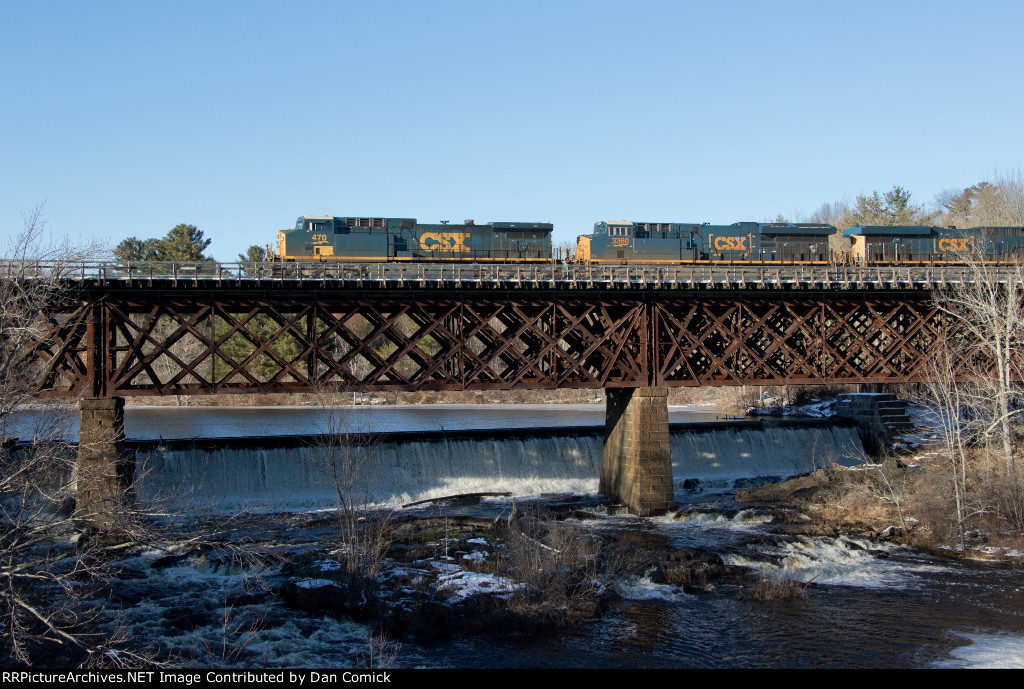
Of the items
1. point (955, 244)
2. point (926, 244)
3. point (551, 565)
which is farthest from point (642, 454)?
point (955, 244)

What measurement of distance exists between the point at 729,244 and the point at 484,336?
21.1 metres

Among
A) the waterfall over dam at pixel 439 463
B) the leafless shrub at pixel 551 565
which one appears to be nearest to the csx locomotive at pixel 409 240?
the waterfall over dam at pixel 439 463

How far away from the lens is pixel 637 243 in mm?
49750

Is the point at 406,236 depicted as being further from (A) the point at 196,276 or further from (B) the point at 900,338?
(B) the point at 900,338

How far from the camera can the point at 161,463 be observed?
38.2 m

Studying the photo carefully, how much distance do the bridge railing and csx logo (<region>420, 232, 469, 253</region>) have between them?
8199 mm

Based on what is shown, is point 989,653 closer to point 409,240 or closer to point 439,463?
point 439,463

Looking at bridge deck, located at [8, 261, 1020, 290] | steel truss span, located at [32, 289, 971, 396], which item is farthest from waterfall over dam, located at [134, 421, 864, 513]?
bridge deck, located at [8, 261, 1020, 290]

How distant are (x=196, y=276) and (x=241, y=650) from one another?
19.3 meters

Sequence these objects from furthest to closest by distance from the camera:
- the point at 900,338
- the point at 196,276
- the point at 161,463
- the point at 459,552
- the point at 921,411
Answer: the point at 921,411 < the point at 900,338 < the point at 161,463 < the point at 196,276 < the point at 459,552

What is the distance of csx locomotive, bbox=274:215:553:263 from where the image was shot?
1781 inches

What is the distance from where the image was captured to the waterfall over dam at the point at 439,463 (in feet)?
125

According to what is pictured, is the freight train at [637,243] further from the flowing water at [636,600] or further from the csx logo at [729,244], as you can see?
the flowing water at [636,600]

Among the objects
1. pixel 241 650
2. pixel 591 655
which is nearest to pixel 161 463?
pixel 241 650
